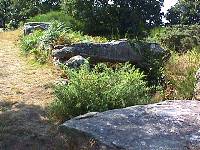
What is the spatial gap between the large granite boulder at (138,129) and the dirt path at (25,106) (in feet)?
1.74

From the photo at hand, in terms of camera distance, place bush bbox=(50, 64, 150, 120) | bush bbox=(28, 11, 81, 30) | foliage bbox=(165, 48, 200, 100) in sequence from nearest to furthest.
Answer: bush bbox=(50, 64, 150, 120)
foliage bbox=(165, 48, 200, 100)
bush bbox=(28, 11, 81, 30)

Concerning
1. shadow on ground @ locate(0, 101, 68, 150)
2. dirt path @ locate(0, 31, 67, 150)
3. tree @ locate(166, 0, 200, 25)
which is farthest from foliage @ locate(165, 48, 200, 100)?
tree @ locate(166, 0, 200, 25)

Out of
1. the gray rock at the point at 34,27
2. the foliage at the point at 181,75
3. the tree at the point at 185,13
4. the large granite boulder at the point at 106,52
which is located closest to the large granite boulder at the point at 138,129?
the foliage at the point at 181,75

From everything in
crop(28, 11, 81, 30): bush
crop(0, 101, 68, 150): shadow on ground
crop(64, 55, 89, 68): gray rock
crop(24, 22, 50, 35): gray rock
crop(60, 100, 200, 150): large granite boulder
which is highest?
crop(28, 11, 81, 30): bush

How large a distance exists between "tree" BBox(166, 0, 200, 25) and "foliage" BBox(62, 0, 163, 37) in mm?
17517

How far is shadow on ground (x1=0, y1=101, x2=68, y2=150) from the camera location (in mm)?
5148

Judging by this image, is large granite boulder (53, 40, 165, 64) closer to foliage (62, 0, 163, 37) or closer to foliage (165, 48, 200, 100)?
foliage (165, 48, 200, 100)

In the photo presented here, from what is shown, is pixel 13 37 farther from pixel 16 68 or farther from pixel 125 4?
pixel 16 68

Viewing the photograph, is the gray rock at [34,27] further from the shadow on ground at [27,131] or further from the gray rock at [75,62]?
the shadow on ground at [27,131]

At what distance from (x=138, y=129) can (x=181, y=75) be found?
414 cm

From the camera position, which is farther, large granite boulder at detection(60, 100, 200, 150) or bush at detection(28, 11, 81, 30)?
bush at detection(28, 11, 81, 30)

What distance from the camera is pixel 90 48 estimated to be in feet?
32.6

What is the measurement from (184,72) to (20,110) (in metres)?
3.71

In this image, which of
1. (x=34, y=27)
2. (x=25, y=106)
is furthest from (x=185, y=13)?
(x=25, y=106)
